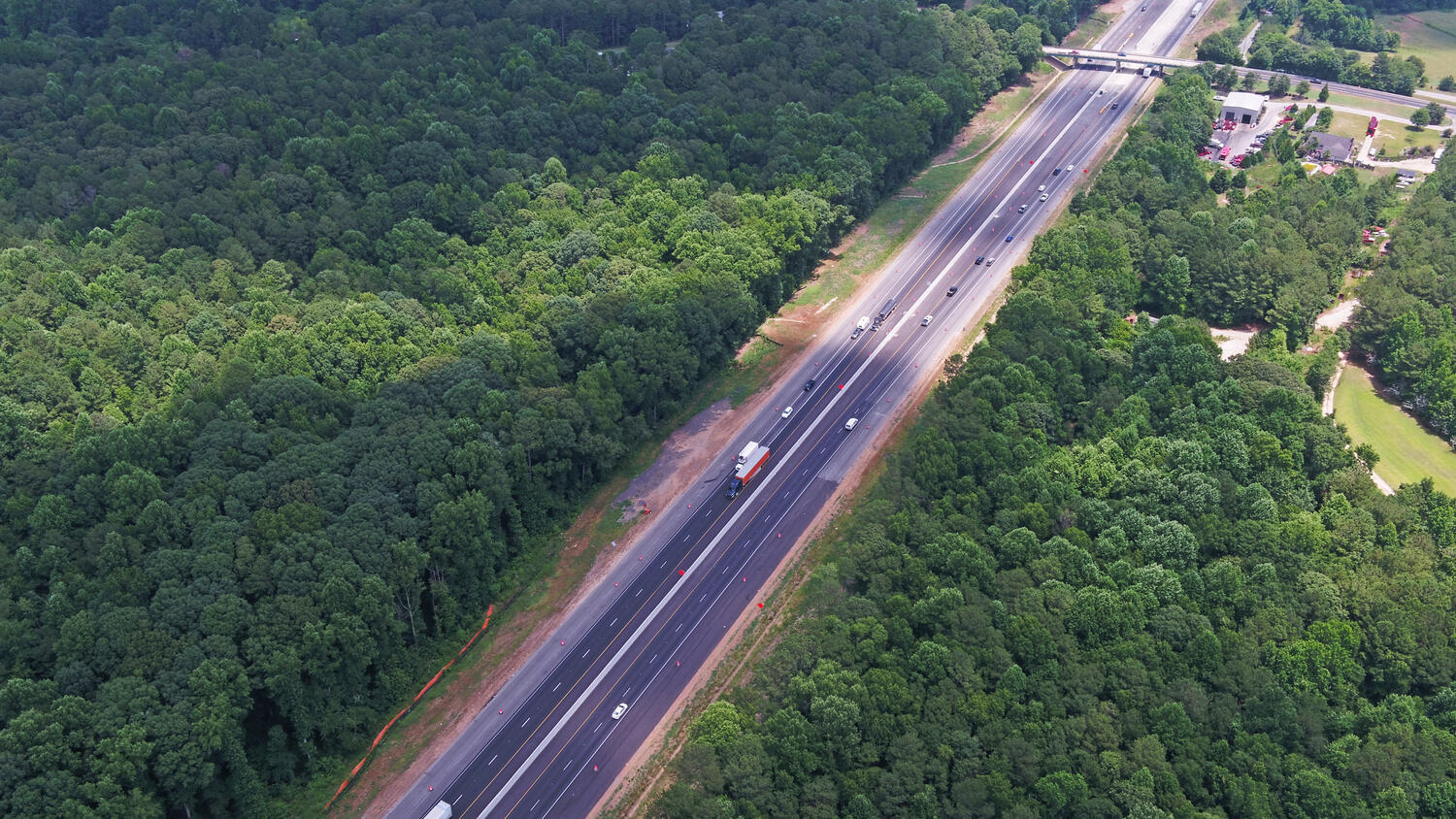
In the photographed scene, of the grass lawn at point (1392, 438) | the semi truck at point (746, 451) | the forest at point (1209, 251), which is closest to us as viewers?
the semi truck at point (746, 451)

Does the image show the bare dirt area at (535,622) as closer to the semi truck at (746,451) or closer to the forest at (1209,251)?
the semi truck at (746,451)

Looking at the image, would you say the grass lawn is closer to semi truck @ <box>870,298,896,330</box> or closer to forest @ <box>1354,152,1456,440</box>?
forest @ <box>1354,152,1456,440</box>

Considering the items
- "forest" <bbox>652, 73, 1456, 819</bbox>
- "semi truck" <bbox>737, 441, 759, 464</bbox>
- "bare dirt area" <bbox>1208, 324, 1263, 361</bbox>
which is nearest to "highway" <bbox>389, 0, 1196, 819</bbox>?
"semi truck" <bbox>737, 441, 759, 464</bbox>

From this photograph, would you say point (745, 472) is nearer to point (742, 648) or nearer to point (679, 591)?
point (679, 591)

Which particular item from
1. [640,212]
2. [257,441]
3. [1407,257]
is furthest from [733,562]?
[1407,257]

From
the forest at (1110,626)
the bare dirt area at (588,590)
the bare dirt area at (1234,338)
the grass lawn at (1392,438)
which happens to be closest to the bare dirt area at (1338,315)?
the bare dirt area at (1234,338)

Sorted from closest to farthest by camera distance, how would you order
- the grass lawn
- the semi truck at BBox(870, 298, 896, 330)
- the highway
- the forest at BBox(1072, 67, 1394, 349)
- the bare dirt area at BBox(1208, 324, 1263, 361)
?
the highway < the grass lawn < the bare dirt area at BBox(1208, 324, 1263, 361) < the forest at BBox(1072, 67, 1394, 349) < the semi truck at BBox(870, 298, 896, 330)

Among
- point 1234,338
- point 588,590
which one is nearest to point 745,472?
point 588,590
